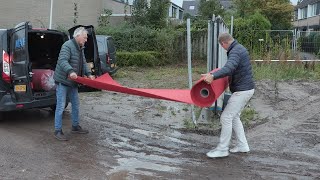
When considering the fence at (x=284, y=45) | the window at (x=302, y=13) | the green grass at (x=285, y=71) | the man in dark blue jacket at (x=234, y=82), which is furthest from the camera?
the window at (x=302, y=13)

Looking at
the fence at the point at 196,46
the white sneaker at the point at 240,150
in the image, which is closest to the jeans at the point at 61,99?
the white sneaker at the point at 240,150

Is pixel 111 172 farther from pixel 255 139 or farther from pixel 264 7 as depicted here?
pixel 264 7

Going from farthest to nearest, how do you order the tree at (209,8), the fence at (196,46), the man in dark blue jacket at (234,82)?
the tree at (209,8), the fence at (196,46), the man in dark blue jacket at (234,82)

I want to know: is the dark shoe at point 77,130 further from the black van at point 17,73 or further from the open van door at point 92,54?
the open van door at point 92,54

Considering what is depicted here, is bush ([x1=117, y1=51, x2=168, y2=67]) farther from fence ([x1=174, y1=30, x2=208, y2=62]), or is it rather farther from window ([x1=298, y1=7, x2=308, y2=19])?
window ([x1=298, y1=7, x2=308, y2=19])

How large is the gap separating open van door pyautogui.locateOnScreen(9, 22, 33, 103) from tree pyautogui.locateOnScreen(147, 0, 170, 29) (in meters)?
17.3

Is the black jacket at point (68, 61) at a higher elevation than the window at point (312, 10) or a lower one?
lower

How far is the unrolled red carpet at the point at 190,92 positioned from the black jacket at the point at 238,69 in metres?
0.17

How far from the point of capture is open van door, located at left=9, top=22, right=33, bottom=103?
760 cm

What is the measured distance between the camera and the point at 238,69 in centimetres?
611

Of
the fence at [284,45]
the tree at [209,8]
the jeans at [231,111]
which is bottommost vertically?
the jeans at [231,111]

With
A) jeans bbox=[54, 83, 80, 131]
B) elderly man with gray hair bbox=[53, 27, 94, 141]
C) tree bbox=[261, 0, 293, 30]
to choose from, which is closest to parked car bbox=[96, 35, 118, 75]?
jeans bbox=[54, 83, 80, 131]

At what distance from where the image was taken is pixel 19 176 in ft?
18.0

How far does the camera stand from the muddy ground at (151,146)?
5.68 m
